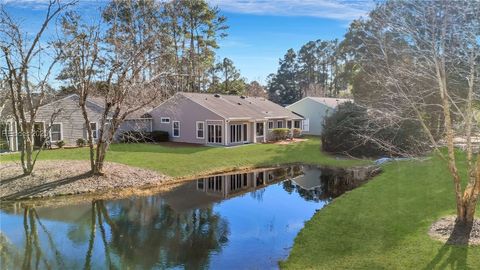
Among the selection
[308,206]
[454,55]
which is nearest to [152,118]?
[308,206]

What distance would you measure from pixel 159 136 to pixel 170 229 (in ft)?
64.9

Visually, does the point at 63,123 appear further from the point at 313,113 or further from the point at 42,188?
the point at 313,113

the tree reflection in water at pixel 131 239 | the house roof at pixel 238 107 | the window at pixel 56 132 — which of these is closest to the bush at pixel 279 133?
the house roof at pixel 238 107

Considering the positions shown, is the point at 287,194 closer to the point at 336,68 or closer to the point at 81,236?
the point at 81,236

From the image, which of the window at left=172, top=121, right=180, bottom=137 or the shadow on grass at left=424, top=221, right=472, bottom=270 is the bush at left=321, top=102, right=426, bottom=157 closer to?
the window at left=172, top=121, right=180, bottom=137

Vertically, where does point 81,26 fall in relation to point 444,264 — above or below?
above

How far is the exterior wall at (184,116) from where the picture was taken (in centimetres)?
2892

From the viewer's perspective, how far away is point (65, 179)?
1588 centimetres

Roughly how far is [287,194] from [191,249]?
737 centimetres

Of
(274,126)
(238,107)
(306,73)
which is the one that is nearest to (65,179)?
(238,107)

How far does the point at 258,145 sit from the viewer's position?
28.7m

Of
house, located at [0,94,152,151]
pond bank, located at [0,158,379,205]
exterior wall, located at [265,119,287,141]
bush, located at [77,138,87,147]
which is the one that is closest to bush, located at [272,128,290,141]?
exterior wall, located at [265,119,287,141]

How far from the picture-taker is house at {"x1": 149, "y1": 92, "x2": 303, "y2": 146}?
1121 inches

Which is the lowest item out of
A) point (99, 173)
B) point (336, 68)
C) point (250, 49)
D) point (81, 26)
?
point (99, 173)
